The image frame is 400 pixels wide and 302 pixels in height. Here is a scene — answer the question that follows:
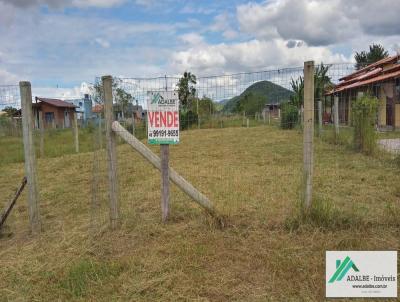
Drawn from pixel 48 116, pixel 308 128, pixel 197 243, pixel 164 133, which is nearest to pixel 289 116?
pixel 308 128

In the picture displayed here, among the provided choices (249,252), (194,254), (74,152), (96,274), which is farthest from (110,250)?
(74,152)

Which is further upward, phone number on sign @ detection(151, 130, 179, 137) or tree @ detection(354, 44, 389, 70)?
tree @ detection(354, 44, 389, 70)

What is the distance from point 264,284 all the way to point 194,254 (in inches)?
29.7

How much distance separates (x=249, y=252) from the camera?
347 centimetres

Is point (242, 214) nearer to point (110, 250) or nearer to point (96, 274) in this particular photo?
point (110, 250)

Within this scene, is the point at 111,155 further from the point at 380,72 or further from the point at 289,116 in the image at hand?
the point at 380,72

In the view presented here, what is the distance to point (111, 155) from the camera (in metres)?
4.14

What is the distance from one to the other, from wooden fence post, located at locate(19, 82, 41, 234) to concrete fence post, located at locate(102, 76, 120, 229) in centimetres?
96

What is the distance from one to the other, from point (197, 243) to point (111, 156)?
1.43 m

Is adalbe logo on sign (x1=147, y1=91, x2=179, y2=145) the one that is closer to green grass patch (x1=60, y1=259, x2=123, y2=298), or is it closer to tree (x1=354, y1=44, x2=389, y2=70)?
green grass patch (x1=60, y1=259, x2=123, y2=298)

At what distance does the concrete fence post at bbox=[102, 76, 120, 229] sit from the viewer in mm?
4043

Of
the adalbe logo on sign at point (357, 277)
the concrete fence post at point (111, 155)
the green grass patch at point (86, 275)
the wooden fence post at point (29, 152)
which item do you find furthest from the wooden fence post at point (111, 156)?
the adalbe logo on sign at point (357, 277)

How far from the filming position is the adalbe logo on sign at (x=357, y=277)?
2.72 m

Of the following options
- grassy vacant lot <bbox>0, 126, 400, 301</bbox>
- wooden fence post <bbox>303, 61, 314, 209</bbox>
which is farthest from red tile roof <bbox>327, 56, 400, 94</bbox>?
wooden fence post <bbox>303, 61, 314, 209</bbox>
